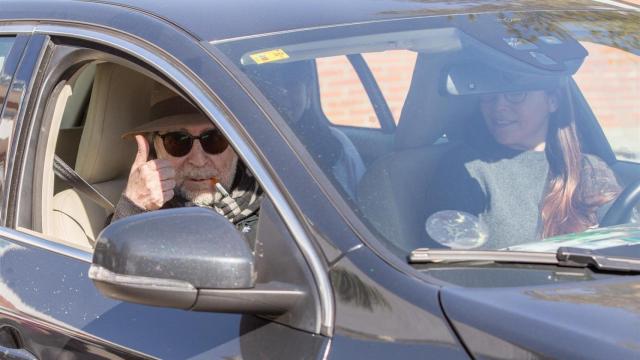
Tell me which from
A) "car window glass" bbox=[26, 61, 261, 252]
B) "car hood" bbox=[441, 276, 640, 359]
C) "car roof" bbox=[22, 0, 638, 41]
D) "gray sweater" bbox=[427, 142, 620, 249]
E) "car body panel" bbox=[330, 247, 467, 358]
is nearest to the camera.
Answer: "car hood" bbox=[441, 276, 640, 359]

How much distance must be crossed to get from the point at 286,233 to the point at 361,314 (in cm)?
22

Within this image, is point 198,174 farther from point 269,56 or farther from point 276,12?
point 269,56

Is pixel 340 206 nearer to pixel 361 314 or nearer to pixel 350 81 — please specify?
pixel 361 314

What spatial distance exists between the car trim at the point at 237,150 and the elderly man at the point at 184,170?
0.55 m

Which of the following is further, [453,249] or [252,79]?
[252,79]

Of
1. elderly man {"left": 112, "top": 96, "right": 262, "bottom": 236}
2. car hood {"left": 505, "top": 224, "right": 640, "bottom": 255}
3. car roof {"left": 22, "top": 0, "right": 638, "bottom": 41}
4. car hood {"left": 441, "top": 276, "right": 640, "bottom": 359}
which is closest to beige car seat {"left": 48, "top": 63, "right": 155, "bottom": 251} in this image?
elderly man {"left": 112, "top": 96, "right": 262, "bottom": 236}

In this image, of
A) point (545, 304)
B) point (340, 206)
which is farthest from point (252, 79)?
point (545, 304)

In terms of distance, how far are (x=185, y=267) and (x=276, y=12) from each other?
32.5 inches

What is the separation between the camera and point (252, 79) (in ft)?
7.26

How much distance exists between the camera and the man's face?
3.19 meters

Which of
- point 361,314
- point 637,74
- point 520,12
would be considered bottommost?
point 361,314

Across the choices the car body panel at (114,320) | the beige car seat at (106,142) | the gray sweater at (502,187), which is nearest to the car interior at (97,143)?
the beige car seat at (106,142)

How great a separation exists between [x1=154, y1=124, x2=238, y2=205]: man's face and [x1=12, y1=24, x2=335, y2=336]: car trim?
2.08 ft

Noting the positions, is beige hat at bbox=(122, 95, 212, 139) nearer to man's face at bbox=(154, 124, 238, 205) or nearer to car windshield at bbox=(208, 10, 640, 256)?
man's face at bbox=(154, 124, 238, 205)
